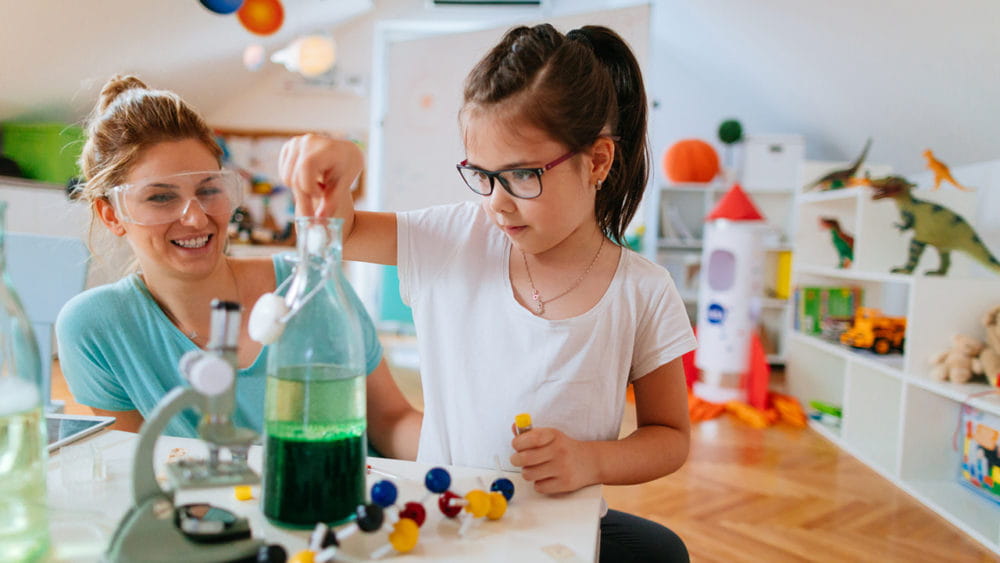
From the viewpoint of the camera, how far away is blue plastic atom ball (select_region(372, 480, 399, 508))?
56cm

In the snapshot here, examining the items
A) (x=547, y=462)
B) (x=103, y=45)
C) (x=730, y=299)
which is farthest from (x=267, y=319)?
(x=103, y=45)

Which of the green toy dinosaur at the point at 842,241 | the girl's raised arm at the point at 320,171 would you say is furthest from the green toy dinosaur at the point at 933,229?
the girl's raised arm at the point at 320,171

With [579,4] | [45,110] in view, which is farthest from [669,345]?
[579,4]

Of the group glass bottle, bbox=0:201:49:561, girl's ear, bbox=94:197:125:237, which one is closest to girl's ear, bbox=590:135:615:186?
glass bottle, bbox=0:201:49:561

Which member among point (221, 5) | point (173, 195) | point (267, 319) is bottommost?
point (267, 319)

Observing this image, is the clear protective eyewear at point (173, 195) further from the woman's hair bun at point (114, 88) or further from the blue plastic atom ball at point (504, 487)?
the blue plastic atom ball at point (504, 487)

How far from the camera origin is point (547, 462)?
0.66 meters

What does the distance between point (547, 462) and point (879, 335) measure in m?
2.71

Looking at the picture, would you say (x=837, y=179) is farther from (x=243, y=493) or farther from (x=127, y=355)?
(x=243, y=493)

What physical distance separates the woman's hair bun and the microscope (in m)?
0.80

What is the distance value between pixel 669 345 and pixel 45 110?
3979 millimetres

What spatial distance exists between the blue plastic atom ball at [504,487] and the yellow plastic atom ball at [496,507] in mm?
35

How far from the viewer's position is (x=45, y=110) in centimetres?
362

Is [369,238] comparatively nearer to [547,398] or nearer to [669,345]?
[547,398]
